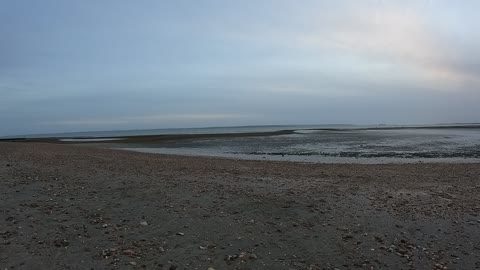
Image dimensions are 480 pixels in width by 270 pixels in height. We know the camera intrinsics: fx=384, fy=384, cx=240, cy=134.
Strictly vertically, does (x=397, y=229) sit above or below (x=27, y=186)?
below

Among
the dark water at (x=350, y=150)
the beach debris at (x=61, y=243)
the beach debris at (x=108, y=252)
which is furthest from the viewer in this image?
the dark water at (x=350, y=150)

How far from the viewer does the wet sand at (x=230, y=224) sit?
21.4 ft

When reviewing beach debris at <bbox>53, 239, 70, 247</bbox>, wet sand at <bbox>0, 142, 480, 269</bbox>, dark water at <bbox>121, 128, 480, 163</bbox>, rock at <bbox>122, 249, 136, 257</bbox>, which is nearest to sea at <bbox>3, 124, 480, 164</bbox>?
dark water at <bbox>121, 128, 480, 163</bbox>

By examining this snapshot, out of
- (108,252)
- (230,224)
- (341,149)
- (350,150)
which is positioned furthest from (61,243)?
(341,149)

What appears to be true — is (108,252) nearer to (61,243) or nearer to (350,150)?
(61,243)

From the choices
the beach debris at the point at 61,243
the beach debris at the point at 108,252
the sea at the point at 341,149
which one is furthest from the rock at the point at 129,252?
the sea at the point at 341,149

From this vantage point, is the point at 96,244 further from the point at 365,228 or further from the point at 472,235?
the point at 472,235

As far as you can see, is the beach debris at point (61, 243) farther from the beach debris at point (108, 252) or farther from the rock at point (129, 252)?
the rock at point (129, 252)

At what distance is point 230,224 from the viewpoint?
823 centimetres

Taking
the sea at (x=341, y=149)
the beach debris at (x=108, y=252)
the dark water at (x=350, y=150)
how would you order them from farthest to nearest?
the sea at (x=341, y=149)
the dark water at (x=350, y=150)
the beach debris at (x=108, y=252)

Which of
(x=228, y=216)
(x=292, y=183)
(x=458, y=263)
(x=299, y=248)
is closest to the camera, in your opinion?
(x=458, y=263)

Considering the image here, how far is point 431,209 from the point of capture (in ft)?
31.9

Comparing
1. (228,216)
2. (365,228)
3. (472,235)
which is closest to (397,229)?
(365,228)

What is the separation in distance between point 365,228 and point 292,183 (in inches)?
202
